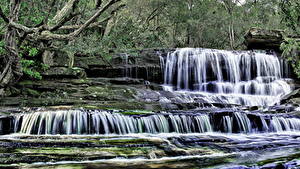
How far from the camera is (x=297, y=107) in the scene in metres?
13.8

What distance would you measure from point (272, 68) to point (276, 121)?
38.2 ft

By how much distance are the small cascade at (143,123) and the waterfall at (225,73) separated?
823 centimetres

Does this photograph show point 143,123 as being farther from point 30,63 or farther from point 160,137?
point 30,63

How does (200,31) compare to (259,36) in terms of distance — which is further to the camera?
(200,31)

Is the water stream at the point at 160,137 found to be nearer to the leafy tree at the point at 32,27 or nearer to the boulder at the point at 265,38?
the leafy tree at the point at 32,27

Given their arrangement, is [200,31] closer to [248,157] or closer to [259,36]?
[259,36]

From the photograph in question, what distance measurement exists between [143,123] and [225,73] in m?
13.0

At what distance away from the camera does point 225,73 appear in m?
21.3

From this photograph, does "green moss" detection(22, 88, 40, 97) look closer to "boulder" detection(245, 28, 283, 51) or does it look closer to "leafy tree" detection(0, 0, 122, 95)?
"leafy tree" detection(0, 0, 122, 95)

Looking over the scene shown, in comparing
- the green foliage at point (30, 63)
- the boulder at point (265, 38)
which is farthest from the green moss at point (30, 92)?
the boulder at point (265, 38)

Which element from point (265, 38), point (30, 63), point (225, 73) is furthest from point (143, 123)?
point (265, 38)

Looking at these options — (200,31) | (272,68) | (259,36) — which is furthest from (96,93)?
(200,31)

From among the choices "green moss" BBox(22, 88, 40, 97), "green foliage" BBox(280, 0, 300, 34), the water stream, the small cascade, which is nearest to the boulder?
the water stream

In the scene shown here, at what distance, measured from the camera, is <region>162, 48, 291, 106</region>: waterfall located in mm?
19734
